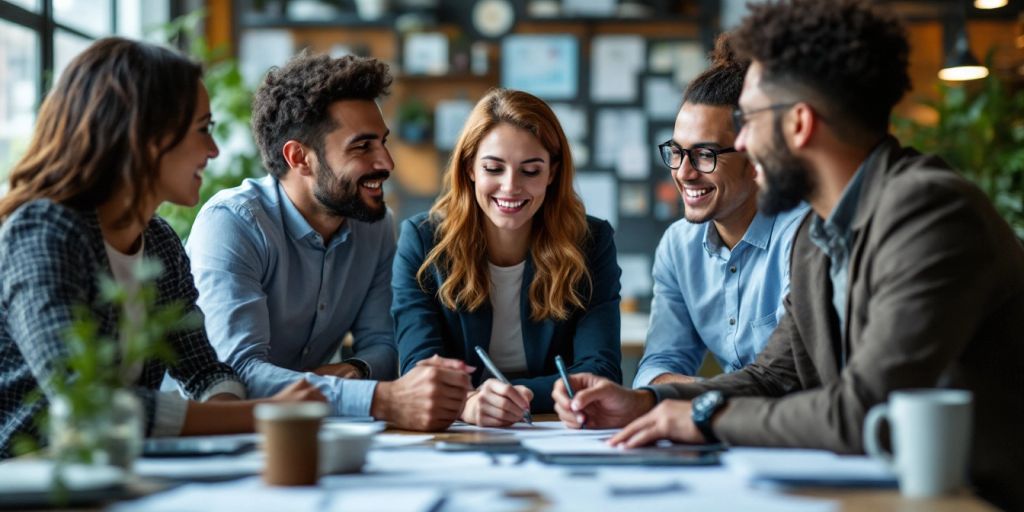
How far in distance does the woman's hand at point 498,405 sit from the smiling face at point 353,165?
2.60ft

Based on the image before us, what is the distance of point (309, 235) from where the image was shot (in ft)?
8.75

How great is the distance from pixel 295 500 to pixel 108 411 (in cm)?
23

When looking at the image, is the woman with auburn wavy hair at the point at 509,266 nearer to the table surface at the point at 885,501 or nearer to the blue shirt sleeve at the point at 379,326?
the blue shirt sleeve at the point at 379,326

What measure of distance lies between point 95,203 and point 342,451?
2.19ft

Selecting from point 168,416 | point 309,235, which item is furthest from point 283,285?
point 168,416

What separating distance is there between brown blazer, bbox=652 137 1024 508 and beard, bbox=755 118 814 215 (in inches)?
4.0

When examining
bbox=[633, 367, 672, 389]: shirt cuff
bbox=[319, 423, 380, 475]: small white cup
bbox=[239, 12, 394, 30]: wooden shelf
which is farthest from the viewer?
bbox=[239, 12, 394, 30]: wooden shelf

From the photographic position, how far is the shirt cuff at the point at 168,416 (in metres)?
1.65

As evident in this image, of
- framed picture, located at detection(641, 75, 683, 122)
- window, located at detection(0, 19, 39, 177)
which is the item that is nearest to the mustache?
window, located at detection(0, 19, 39, 177)

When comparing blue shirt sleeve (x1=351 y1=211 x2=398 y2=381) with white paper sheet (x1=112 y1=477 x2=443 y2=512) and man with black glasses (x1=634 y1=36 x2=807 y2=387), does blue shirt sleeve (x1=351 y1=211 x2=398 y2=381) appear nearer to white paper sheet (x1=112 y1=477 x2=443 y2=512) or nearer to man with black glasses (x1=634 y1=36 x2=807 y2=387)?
man with black glasses (x1=634 y1=36 x2=807 y2=387)

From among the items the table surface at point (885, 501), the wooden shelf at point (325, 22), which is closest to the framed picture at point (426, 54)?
the wooden shelf at point (325, 22)

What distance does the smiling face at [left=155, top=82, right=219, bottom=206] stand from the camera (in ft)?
6.20

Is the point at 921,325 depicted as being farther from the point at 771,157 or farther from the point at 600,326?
the point at 600,326

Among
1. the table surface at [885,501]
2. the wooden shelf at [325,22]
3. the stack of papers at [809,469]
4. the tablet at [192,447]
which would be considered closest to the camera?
the table surface at [885,501]
